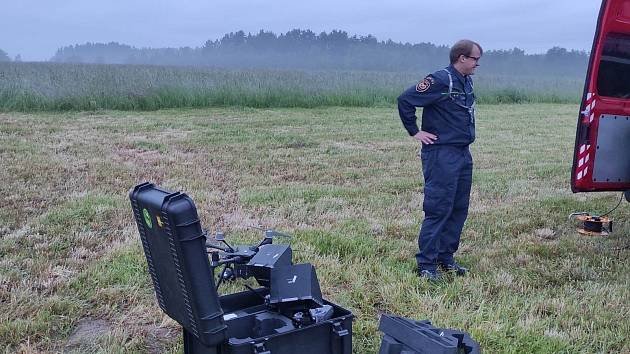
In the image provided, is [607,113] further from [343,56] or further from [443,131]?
[343,56]

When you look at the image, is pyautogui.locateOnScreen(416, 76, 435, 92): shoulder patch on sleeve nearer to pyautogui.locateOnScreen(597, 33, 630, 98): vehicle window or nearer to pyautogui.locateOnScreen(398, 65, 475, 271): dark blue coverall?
pyautogui.locateOnScreen(398, 65, 475, 271): dark blue coverall

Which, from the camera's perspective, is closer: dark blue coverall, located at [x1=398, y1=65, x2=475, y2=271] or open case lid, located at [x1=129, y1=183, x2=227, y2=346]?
open case lid, located at [x1=129, y1=183, x2=227, y2=346]

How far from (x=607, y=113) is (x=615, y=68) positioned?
1.26ft

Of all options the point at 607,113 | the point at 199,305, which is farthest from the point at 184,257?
the point at 607,113

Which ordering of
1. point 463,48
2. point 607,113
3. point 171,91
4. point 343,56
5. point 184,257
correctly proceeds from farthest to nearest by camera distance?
point 343,56 < point 171,91 < point 607,113 < point 463,48 < point 184,257

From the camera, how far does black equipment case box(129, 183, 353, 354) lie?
8.30 ft

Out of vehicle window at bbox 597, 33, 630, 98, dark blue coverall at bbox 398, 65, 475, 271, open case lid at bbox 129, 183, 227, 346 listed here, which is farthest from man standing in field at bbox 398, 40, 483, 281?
open case lid at bbox 129, 183, 227, 346

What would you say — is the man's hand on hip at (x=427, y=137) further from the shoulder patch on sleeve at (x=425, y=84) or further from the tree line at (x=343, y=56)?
the tree line at (x=343, y=56)

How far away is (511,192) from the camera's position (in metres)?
7.23

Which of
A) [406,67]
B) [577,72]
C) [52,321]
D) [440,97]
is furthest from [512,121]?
[406,67]

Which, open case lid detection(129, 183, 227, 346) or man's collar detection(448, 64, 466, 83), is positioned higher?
man's collar detection(448, 64, 466, 83)

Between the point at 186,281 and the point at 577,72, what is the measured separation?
62.8m

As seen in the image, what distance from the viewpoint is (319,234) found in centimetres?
521

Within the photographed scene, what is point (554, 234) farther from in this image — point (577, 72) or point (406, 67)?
point (406, 67)
